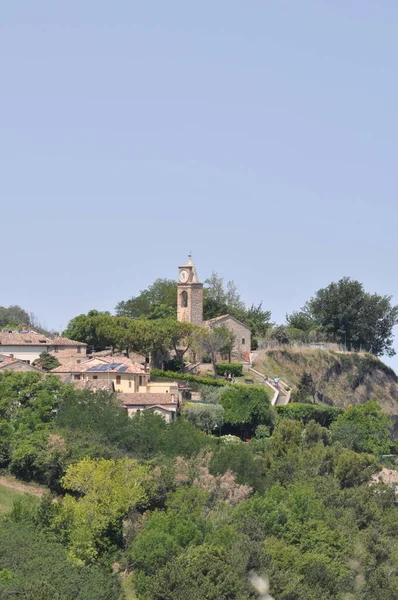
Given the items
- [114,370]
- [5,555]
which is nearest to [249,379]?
[114,370]

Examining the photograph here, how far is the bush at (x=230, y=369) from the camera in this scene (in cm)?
10000

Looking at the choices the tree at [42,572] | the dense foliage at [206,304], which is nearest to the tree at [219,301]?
the dense foliage at [206,304]

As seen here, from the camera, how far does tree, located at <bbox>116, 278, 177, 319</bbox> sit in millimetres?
110988

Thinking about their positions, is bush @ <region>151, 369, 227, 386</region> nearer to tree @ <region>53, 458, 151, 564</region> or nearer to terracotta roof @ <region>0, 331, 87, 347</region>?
terracotta roof @ <region>0, 331, 87, 347</region>

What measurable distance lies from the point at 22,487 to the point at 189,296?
38751 mm

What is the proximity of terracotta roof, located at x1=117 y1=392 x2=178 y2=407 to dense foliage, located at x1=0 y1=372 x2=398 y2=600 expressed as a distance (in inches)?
64.7

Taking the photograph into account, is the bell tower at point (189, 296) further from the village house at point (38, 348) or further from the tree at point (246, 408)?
the tree at point (246, 408)

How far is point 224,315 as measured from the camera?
108 m

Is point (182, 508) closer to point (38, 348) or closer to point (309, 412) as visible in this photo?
point (309, 412)

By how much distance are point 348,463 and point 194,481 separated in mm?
11823

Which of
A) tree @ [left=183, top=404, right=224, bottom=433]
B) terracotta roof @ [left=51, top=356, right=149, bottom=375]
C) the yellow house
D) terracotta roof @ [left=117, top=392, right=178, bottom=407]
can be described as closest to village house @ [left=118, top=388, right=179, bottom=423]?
terracotta roof @ [left=117, top=392, right=178, bottom=407]

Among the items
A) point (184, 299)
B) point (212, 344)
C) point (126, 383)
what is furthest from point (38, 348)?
point (184, 299)

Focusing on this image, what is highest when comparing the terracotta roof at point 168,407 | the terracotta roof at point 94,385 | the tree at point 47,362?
the tree at point 47,362

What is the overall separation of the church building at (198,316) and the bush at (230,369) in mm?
4108
